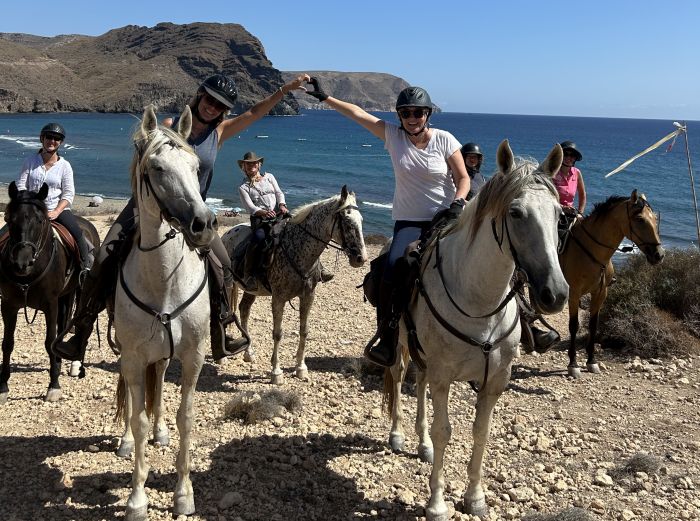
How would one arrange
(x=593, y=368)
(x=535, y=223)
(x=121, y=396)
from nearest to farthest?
(x=535, y=223)
(x=121, y=396)
(x=593, y=368)

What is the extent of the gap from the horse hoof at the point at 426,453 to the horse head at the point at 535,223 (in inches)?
109

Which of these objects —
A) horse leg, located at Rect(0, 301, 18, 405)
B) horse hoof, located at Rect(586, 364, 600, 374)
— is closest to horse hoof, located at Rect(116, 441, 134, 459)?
horse leg, located at Rect(0, 301, 18, 405)

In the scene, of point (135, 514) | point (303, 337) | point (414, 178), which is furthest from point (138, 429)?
point (303, 337)

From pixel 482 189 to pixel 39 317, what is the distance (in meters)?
9.42

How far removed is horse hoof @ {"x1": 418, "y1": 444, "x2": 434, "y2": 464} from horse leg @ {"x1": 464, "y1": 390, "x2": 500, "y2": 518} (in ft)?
2.88

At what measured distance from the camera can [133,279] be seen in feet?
14.2

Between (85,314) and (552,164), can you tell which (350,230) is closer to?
(85,314)

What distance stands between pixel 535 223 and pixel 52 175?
609 cm

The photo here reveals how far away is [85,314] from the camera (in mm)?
4945

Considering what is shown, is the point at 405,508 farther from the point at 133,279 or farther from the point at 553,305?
the point at 133,279

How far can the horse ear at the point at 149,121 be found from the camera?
403 centimetres

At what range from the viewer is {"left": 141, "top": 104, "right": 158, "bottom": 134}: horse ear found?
159 inches

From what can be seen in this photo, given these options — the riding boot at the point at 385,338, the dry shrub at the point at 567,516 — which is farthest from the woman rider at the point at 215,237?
the dry shrub at the point at 567,516

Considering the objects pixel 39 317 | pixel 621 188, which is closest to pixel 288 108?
pixel 621 188
